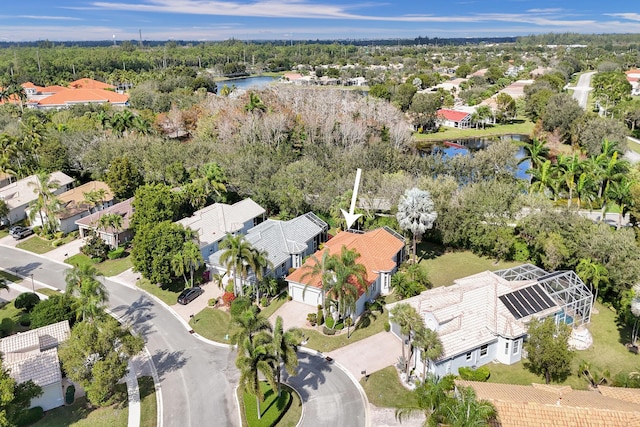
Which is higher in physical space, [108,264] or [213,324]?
[213,324]

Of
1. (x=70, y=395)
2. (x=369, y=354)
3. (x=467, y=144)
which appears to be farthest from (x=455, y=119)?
(x=70, y=395)

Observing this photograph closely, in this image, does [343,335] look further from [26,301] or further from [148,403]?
[26,301]

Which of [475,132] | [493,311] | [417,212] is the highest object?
[417,212]

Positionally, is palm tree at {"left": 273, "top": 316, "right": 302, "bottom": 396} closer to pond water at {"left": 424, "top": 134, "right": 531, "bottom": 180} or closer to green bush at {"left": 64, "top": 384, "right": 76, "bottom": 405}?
green bush at {"left": 64, "top": 384, "right": 76, "bottom": 405}

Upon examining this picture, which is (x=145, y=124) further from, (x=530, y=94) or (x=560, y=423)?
(x=530, y=94)

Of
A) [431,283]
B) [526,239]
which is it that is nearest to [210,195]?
[431,283]

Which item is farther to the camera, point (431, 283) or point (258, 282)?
point (431, 283)

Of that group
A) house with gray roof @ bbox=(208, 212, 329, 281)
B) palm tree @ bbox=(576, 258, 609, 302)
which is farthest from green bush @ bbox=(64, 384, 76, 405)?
palm tree @ bbox=(576, 258, 609, 302)
